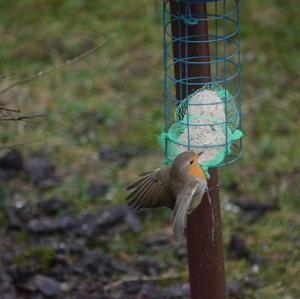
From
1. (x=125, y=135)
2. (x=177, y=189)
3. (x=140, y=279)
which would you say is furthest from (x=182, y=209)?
(x=125, y=135)

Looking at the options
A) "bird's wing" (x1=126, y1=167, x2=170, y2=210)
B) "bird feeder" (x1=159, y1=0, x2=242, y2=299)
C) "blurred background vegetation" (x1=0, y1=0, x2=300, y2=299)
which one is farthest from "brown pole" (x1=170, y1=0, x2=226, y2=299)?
"blurred background vegetation" (x1=0, y1=0, x2=300, y2=299)

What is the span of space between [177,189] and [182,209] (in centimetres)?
14

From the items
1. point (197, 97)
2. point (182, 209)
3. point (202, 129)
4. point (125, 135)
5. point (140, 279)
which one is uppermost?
point (197, 97)

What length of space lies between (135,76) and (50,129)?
46.1 inches

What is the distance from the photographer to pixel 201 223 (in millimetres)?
3547

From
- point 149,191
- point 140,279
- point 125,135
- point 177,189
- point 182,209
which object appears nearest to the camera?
point 182,209

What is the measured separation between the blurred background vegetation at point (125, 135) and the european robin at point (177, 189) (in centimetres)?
52

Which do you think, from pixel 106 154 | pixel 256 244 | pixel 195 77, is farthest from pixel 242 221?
pixel 195 77

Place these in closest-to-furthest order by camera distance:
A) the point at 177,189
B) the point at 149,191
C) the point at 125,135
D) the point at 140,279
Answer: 1. the point at 177,189
2. the point at 149,191
3. the point at 140,279
4. the point at 125,135

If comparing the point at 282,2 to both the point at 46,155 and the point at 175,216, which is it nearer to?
the point at 46,155

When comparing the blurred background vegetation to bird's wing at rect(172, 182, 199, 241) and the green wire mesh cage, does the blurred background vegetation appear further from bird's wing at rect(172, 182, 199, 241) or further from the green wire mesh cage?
bird's wing at rect(172, 182, 199, 241)

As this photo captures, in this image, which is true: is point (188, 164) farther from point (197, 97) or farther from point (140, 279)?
point (140, 279)

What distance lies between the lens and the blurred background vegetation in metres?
5.01

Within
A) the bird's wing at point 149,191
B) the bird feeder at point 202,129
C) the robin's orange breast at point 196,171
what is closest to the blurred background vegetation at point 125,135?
the bird's wing at point 149,191
